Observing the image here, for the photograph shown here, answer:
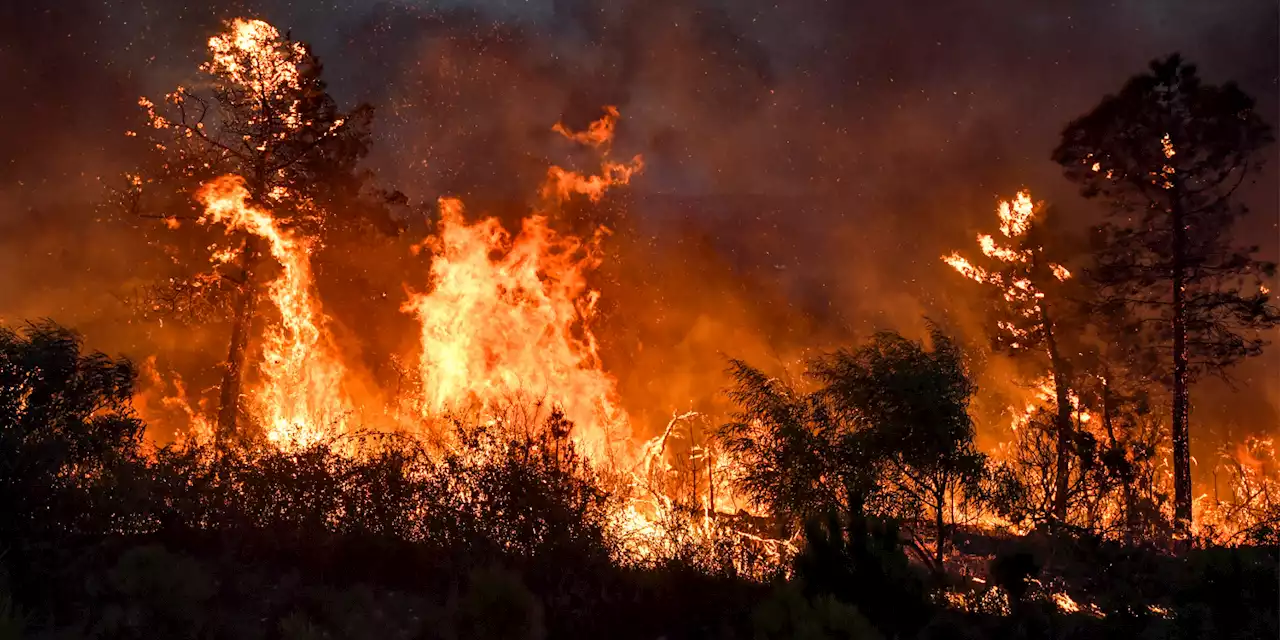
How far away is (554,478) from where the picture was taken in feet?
39.3

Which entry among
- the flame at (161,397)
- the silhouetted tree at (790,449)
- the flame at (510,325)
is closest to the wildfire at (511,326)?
the flame at (510,325)

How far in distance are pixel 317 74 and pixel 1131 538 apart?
26.4 meters

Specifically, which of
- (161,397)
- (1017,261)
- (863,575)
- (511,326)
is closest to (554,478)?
(863,575)

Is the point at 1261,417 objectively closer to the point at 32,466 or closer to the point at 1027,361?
the point at 1027,361

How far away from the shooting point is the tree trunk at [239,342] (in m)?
24.1

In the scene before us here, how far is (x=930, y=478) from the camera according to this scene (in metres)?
15.0

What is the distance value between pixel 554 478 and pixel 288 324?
19.3m

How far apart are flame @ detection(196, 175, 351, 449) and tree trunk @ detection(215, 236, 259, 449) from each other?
0.76 metres

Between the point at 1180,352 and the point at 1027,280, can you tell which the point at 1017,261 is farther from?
the point at 1180,352

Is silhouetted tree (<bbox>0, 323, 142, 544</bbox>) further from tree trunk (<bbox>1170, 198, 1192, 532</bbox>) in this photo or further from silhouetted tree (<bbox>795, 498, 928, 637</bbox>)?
tree trunk (<bbox>1170, 198, 1192, 532</bbox>)

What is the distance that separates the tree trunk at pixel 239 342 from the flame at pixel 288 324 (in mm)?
762

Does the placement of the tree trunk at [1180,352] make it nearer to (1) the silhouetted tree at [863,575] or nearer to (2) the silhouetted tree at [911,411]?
(2) the silhouetted tree at [911,411]

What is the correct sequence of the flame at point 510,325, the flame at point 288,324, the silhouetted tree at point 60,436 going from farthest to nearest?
the flame at point 510,325 < the flame at point 288,324 < the silhouetted tree at point 60,436

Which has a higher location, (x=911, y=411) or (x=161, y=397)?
(x=161, y=397)
